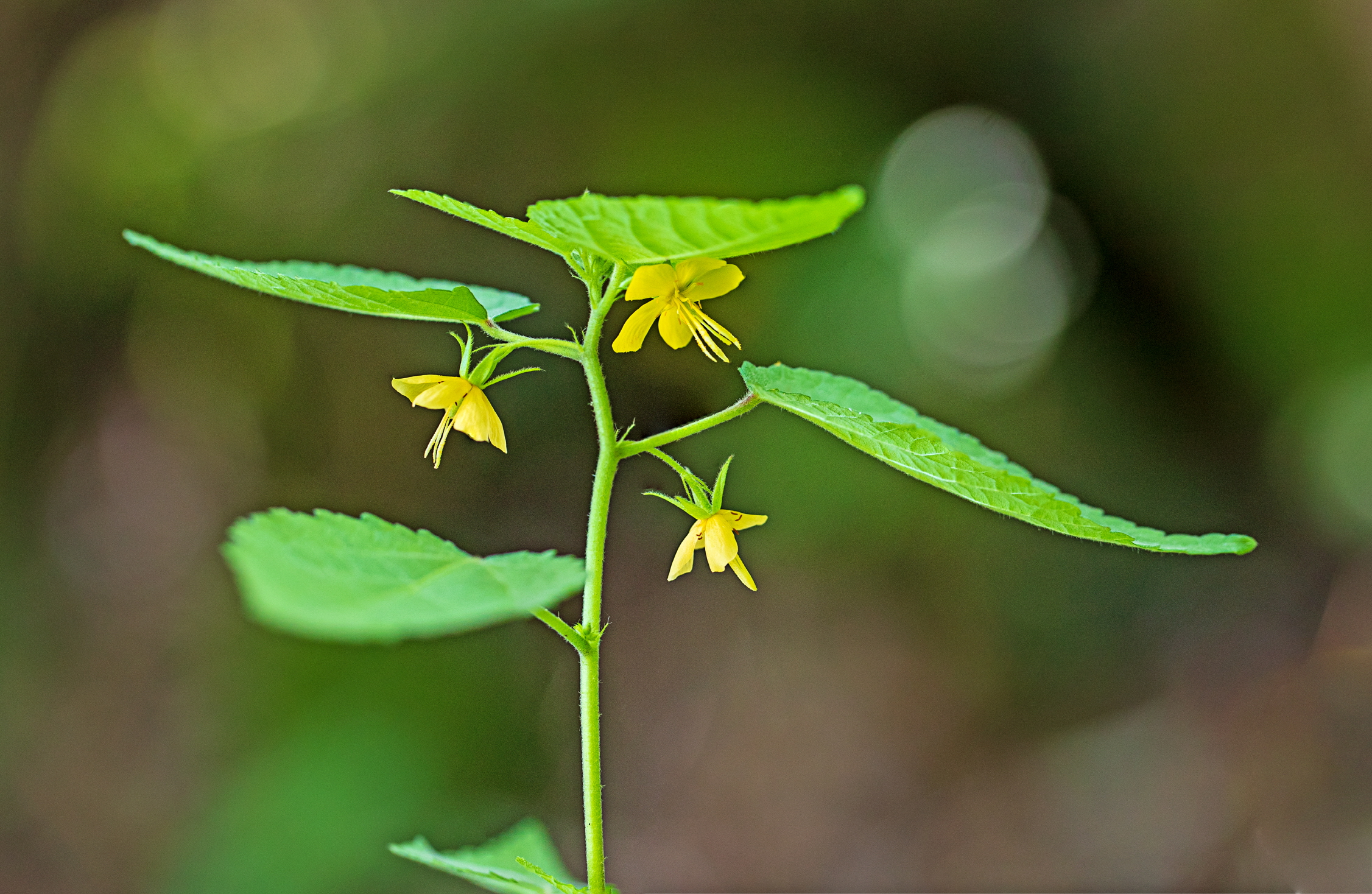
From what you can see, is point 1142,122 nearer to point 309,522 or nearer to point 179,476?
point 309,522

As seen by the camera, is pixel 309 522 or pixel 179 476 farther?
pixel 179 476

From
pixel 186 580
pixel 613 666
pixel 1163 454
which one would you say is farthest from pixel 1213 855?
pixel 186 580

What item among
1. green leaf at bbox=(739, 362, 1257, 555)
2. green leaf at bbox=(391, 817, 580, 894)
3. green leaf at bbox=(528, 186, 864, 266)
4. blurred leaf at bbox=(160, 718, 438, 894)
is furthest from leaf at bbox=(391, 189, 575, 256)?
blurred leaf at bbox=(160, 718, 438, 894)

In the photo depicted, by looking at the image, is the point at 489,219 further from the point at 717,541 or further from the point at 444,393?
the point at 717,541

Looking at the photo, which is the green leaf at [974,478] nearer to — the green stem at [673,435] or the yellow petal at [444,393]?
the green stem at [673,435]

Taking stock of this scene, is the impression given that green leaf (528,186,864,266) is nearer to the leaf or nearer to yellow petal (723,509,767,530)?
the leaf

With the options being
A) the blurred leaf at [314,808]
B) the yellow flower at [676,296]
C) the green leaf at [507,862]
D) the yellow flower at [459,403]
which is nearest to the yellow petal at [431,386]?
the yellow flower at [459,403]
